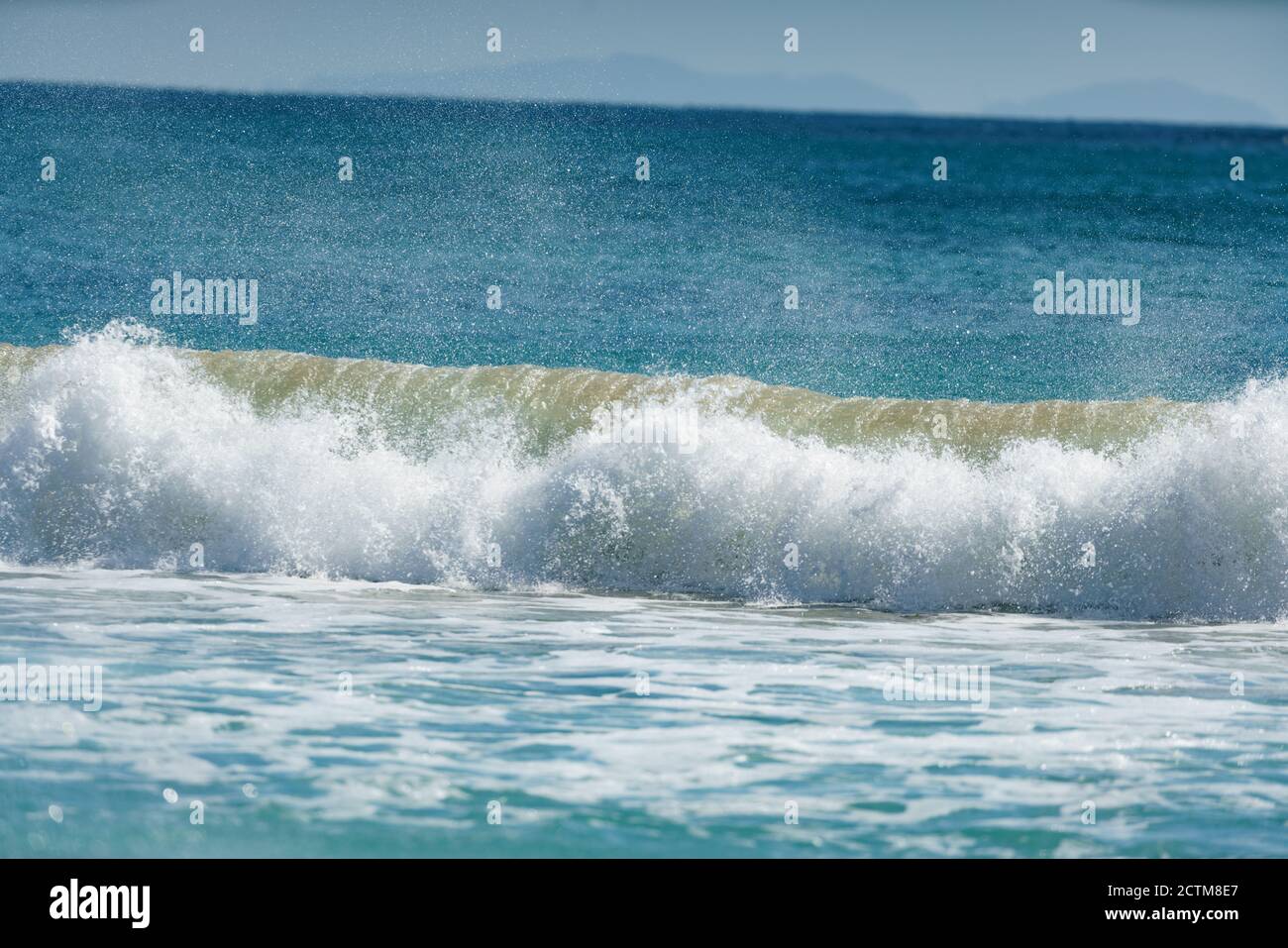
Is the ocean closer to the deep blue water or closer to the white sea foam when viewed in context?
the white sea foam

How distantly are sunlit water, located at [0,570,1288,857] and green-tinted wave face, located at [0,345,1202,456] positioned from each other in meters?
3.22

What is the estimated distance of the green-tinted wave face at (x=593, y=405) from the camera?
1395 centimetres

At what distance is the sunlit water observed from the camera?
21.1 ft

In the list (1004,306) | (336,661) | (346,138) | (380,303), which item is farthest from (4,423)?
(346,138)

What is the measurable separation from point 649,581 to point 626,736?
15.2 ft

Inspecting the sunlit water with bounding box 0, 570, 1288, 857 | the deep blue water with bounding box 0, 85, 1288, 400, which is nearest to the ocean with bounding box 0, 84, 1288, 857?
the sunlit water with bounding box 0, 570, 1288, 857

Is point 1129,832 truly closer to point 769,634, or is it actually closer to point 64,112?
point 769,634

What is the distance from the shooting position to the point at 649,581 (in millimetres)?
12391

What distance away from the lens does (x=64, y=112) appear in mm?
46500
